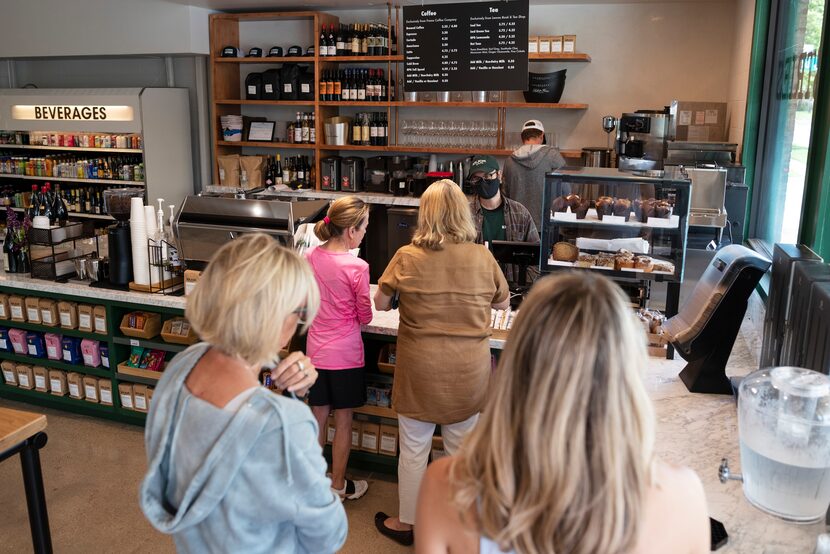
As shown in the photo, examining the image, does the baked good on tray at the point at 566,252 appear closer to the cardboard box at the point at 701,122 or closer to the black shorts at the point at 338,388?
the black shorts at the point at 338,388

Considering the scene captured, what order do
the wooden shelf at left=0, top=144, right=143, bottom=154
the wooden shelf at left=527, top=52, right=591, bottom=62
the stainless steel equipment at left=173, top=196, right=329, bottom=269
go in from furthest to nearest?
the wooden shelf at left=0, top=144, right=143, bottom=154 → the wooden shelf at left=527, top=52, right=591, bottom=62 → the stainless steel equipment at left=173, top=196, right=329, bottom=269

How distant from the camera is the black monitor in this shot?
3596mm

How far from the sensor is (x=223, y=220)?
13.0 ft

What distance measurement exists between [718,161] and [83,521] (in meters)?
4.04

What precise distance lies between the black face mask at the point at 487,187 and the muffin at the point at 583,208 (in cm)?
91

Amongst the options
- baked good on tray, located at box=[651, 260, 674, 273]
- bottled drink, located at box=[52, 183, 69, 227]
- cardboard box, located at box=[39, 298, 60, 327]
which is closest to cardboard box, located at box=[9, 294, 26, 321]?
cardboard box, located at box=[39, 298, 60, 327]

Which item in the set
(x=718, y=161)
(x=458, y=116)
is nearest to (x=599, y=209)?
(x=718, y=161)

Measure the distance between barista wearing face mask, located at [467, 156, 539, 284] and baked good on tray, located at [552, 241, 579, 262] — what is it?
2.68 feet

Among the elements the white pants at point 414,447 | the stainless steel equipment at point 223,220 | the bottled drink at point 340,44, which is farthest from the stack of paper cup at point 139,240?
the bottled drink at point 340,44

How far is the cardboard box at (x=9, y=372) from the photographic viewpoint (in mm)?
4488

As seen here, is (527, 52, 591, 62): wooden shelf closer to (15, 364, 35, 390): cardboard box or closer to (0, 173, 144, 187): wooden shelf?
(0, 173, 144, 187): wooden shelf

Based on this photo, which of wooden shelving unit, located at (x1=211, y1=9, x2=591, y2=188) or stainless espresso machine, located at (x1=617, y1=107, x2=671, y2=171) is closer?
stainless espresso machine, located at (x1=617, y1=107, x2=671, y2=171)

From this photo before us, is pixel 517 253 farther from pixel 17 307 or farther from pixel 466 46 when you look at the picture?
pixel 17 307

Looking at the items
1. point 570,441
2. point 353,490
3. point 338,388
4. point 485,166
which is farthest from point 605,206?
point 570,441
